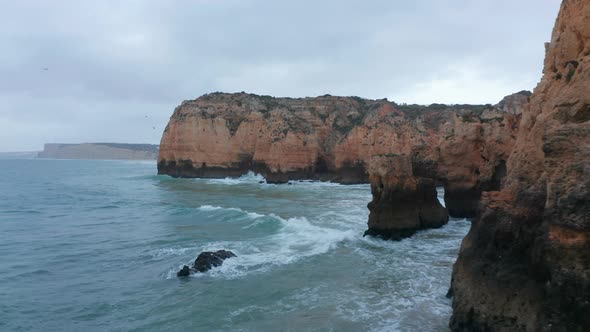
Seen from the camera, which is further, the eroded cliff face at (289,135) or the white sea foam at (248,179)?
the white sea foam at (248,179)

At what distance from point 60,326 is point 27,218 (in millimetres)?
20965

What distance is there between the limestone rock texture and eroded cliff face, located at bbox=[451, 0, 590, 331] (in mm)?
8881

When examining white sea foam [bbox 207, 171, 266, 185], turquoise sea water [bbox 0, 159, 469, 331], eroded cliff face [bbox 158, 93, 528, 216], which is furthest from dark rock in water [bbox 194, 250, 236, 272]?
white sea foam [bbox 207, 171, 266, 185]

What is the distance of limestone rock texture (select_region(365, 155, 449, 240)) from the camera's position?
1883 centimetres

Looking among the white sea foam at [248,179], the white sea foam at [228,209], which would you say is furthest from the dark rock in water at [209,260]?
the white sea foam at [248,179]

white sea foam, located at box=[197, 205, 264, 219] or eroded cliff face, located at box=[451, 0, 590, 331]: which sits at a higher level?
eroded cliff face, located at box=[451, 0, 590, 331]

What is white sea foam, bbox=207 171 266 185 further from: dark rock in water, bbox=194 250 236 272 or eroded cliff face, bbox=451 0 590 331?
eroded cliff face, bbox=451 0 590 331

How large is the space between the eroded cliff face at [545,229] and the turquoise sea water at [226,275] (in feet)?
5.89

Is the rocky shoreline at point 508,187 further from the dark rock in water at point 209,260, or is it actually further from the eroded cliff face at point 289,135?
the dark rock in water at point 209,260

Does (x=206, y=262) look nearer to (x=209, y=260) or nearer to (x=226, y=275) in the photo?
(x=209, y=260)

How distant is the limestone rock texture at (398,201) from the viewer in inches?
741

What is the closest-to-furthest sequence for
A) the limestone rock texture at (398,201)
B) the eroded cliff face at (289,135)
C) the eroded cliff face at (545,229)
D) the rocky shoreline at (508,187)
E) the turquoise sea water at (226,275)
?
the eroded cliff face at (545,229)
the rocky shoreline at (508,187)
the turquoise sea water at (226,275)
the limestone rock texture at (398,201)
the eroded cliff face at (289,135)

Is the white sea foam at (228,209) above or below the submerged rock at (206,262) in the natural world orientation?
above

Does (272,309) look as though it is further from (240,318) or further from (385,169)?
(385,169)
